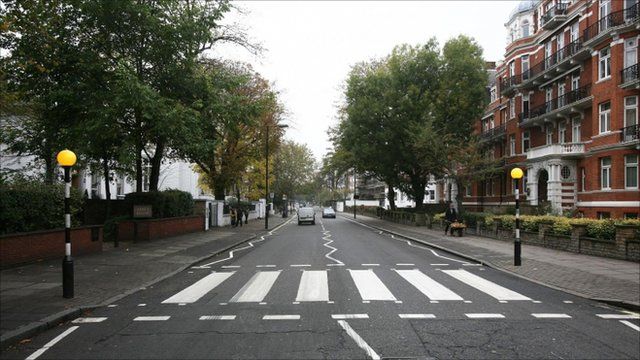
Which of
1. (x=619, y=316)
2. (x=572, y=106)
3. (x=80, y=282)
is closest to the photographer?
(x=619, y=316)

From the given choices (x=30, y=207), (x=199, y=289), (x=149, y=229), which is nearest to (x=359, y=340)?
(x=199, y=289)

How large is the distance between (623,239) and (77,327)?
16.1 metres

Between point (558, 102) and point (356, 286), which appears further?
point (558, 102)

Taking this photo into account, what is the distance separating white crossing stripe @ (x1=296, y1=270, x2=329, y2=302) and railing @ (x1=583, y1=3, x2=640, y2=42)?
2621cm

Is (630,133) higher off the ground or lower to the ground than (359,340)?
higher

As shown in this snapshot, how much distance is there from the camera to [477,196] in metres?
52.8

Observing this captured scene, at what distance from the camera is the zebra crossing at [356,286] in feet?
29.7

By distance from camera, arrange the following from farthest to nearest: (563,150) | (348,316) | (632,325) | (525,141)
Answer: (525,141) < (563,150) < (348,316) < (632,325)

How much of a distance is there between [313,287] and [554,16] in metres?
34.0

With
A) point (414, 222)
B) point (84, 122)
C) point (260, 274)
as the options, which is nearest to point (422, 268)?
point (260, 274)

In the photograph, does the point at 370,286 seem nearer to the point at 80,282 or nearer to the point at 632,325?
the point at 632,325

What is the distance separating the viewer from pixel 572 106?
1305 inches

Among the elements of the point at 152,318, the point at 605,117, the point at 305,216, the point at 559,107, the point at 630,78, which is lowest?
the point at 305,216

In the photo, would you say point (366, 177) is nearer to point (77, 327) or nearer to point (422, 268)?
point (422, 268)
